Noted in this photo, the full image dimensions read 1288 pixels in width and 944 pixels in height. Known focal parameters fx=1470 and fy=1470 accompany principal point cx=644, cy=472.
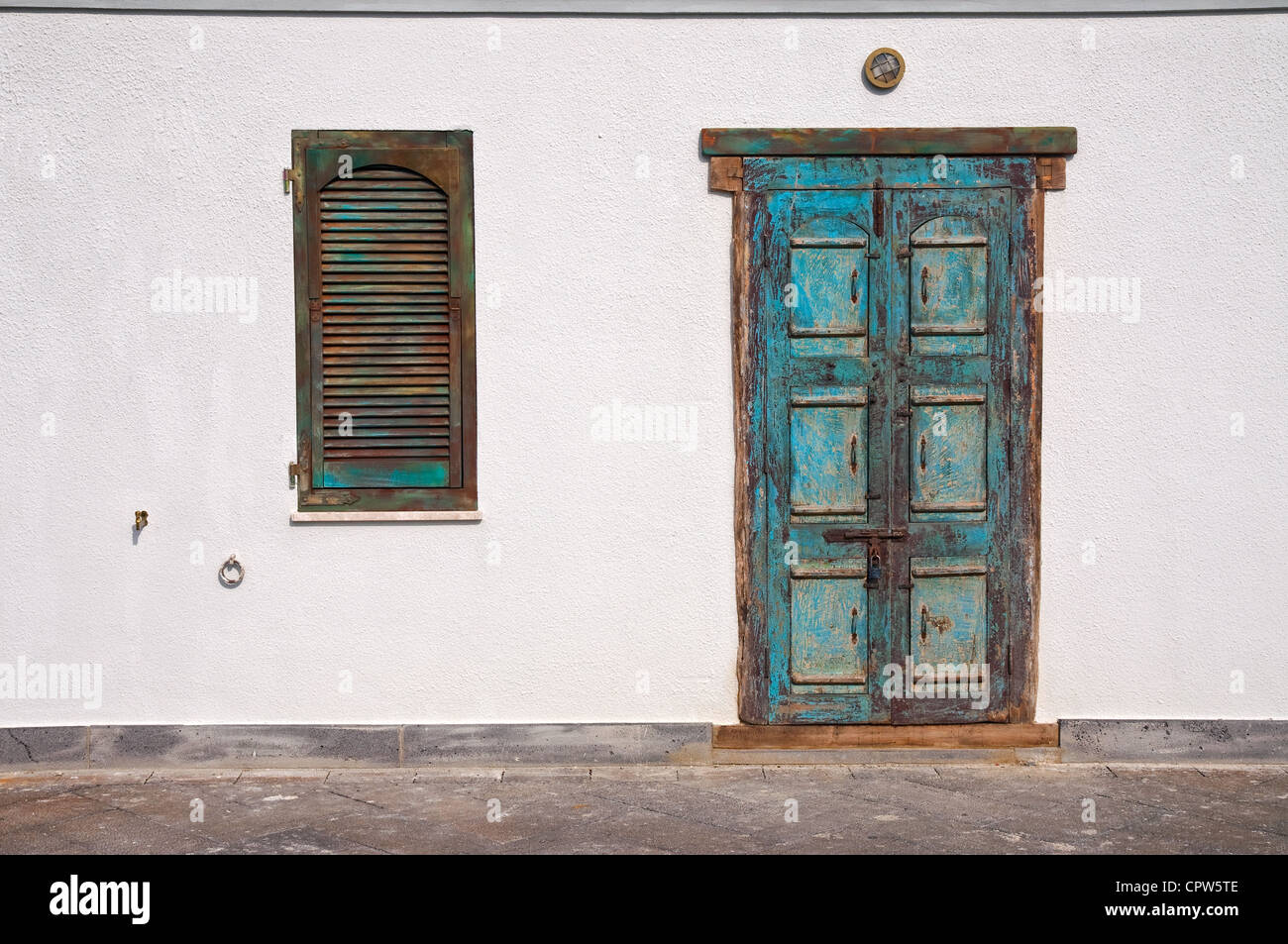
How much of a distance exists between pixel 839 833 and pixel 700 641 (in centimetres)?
139

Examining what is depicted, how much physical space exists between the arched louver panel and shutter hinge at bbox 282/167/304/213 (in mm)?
95

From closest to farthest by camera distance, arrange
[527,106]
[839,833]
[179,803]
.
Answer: [839,833] < [179,803] < [527,106]

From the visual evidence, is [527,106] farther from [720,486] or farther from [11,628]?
[11,628]

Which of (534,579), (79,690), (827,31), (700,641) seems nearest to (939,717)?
(700,641)

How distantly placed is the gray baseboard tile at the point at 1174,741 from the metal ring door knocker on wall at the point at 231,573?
13.6ft

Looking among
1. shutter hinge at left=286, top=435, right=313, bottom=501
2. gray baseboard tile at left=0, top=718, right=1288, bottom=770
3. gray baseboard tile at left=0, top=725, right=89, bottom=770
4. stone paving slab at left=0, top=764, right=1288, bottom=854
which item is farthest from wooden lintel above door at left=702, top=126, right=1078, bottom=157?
gray baseboard tile at left=0, top=725, right=89, bottom=770

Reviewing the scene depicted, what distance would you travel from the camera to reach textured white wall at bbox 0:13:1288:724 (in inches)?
281

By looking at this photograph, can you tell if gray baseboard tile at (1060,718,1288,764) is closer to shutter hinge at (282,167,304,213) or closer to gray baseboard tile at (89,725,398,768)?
gray baseboard tile at (89,725,398,768)

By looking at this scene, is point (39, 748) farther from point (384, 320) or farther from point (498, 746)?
point (384, 320)

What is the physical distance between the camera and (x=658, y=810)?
21.5 feet

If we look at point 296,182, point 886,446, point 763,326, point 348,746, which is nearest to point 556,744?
point 348,746

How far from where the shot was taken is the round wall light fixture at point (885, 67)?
715cm

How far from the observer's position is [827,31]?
7.18 m

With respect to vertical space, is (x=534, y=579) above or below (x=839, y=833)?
above
